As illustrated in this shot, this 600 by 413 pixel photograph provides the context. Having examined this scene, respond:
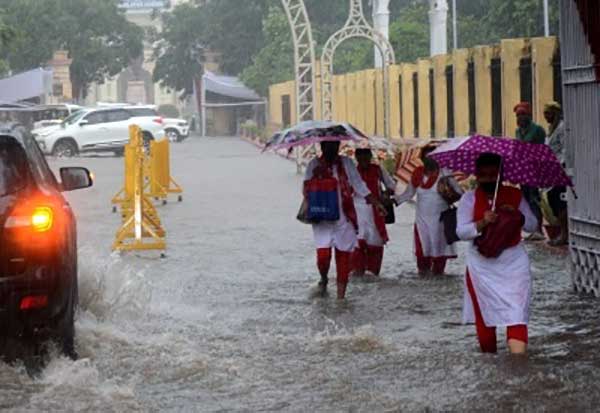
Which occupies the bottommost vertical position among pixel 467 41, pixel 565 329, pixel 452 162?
pixel 565 329

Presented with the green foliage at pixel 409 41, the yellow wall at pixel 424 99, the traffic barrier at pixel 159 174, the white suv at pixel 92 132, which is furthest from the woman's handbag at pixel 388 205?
the green foliage at pixel 409 41

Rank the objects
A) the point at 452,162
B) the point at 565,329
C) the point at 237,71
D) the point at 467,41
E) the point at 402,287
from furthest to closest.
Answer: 1. the point at 237,71
2. the point at 467,41
3. the point at 402,287
4. the point at 565,329
5. the point at 452,162

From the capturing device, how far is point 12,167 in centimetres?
862

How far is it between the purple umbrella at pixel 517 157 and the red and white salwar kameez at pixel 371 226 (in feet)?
15.4

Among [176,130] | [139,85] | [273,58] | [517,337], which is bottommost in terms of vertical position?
[517,337]

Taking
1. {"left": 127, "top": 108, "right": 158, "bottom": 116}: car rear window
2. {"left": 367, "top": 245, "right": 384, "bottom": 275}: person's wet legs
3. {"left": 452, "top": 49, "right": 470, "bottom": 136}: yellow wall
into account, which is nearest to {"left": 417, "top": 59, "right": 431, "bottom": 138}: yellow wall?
{"left": 452, "top": 49, "right": 470, "bottom": 136}: yellow wall

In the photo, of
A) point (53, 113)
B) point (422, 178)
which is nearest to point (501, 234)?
point (422, 178)

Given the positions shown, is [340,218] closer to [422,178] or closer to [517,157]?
[422,178]

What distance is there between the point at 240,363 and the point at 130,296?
119 inches

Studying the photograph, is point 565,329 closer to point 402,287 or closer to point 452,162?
point 452,162

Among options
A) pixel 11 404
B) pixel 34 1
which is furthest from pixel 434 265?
pixel 34 1

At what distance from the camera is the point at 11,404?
816 cm

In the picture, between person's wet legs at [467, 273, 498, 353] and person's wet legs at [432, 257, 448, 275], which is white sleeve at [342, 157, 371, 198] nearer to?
person's wet legs at [432, 257, 448, 275]

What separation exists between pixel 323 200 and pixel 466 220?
3.74 meters
